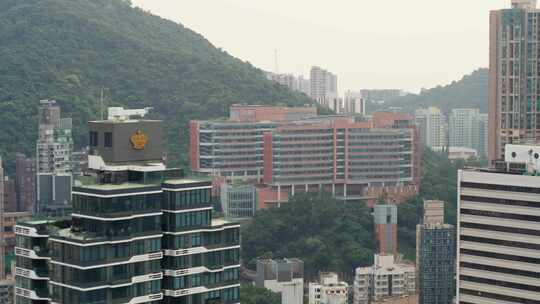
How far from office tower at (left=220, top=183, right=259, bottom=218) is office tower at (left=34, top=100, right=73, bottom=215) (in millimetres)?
11527

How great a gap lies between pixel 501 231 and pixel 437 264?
23.9 m

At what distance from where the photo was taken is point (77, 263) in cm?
3584

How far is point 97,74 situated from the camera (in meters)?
113

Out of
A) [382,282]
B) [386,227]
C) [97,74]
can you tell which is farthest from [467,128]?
[382,282]

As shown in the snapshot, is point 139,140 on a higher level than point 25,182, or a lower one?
higher

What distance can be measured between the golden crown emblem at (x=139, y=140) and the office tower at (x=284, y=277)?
3215 centimetres

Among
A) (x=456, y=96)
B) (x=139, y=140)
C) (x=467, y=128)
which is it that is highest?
(x=456, y=96)

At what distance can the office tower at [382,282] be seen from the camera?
74938 millimetres

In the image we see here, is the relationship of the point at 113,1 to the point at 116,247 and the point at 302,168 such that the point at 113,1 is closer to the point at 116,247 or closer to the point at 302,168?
the point at 302,168

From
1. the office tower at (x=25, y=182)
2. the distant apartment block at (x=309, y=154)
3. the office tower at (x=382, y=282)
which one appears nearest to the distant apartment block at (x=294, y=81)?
the distant apartment block at (x=309, y=154)

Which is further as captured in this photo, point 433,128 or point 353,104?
point 433,128

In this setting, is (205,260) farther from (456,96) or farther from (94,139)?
(456,96)

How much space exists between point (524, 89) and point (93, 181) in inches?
2022

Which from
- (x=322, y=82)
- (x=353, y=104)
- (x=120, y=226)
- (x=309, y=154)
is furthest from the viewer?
(x=322, y=82)
